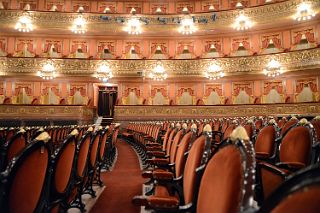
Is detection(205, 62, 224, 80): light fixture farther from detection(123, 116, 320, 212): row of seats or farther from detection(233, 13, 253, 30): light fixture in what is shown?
detection(123, 116, 320, 212): row of seats

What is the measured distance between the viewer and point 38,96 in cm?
1459

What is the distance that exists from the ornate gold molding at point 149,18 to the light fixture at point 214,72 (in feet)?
7.16

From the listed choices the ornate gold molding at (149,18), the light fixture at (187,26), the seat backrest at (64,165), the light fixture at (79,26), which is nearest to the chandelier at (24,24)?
the ornate gold molding at (149,18)

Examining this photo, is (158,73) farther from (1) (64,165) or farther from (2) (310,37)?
(1) (64,165)

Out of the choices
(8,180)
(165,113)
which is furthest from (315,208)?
(165,113)

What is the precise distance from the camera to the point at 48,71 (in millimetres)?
13391

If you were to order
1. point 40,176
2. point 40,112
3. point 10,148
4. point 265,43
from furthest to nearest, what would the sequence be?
point 265,43
point 40,112
point 10,148
point 40,176

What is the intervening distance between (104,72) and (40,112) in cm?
378

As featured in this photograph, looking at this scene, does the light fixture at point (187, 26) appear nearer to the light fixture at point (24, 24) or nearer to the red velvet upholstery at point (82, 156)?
the light fixture at point (24, 24)

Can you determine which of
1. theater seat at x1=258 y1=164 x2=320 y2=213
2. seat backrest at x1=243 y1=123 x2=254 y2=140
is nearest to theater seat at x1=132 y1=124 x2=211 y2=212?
theater seat at x1=258 y1=164 x2=320 y2=213

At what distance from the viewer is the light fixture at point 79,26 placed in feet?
45.4

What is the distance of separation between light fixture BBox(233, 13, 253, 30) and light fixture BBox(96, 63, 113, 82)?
7134mm

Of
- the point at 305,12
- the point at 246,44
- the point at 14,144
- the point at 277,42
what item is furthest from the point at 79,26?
the point at 14,144

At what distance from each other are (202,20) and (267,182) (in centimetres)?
1349
